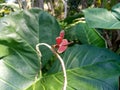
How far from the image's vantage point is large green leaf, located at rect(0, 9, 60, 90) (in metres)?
0.80

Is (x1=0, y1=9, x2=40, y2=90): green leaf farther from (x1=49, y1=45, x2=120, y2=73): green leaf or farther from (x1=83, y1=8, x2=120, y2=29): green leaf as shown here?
(x1=83, y1=8, x2=120, y2=29): green leaf

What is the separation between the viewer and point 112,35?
3.43 feet

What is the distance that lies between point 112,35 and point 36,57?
1.10 feet

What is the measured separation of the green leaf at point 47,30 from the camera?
0.87 metres

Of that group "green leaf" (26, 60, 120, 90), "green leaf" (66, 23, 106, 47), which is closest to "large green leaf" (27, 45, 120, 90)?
"green leaf" (26, 60, 120, 90)

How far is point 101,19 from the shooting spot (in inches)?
29.8

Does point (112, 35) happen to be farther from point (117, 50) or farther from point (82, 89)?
point (82, 89)

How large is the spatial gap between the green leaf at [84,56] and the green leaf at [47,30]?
44 millimetres

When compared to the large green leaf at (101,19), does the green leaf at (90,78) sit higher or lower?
lower

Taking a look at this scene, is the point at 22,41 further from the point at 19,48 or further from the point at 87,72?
the point at 87,72

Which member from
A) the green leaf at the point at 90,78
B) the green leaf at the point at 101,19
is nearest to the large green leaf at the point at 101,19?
the green leaf at the point at 101,19

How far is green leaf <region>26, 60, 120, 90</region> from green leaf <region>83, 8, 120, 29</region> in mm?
106

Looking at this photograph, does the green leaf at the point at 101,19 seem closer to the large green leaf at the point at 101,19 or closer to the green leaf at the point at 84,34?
the large green leaf at the point at 101,19

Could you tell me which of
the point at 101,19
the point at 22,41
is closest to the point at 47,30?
the point at 22,41
